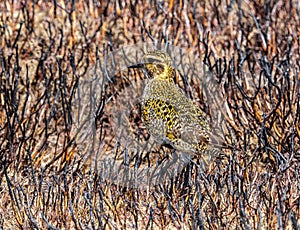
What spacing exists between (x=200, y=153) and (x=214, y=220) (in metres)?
0.47

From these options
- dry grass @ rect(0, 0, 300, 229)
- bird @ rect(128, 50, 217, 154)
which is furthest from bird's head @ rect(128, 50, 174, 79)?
dry grass @ rect(0, 0, 300, 229)

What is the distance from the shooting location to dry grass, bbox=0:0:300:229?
3.46 metres

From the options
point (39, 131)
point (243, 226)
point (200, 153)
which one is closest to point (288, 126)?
point (200, 153)

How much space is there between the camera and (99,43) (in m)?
5.67

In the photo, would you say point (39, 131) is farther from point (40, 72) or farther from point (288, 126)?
point (288, 126)

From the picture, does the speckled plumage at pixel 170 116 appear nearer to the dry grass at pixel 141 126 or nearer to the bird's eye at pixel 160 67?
the bird's eye at pixel 160 67

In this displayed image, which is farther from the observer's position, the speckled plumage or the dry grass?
the speckled plumage

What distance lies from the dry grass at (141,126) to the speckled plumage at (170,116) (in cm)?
14

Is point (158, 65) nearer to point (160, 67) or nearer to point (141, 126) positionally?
point (160, 67)

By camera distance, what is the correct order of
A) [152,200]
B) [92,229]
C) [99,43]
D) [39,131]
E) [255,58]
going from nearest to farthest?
[92,229], [152,200], [39,131], [255,58], [99,43]

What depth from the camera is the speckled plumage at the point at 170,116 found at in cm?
→ 363

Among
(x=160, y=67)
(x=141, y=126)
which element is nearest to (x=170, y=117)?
(x=160, y=67)

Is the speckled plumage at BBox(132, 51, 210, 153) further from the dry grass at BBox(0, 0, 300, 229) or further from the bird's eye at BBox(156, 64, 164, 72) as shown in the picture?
the dry grass at BBox(0, 0, 300, 229)

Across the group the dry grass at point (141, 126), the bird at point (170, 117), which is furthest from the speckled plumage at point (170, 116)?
the dry grass at point (141, 126)
